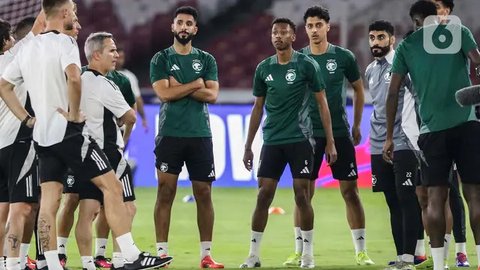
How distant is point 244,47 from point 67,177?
39.6ft

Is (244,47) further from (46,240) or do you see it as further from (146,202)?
(46,240)

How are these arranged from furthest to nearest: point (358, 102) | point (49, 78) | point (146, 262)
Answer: point (358, 102)
point (49, 78)
point (146, 262)

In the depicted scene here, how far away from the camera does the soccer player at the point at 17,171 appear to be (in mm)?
8719

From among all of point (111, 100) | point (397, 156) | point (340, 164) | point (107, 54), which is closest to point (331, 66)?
point (340, 164)

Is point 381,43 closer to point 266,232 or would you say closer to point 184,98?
point 184,98

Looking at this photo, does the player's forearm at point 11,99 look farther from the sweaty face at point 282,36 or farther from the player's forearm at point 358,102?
the player's forearm at point 358,102

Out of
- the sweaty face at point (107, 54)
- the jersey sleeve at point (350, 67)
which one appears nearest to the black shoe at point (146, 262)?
the sweaty face at point (107, 54)

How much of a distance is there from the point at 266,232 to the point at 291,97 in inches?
125

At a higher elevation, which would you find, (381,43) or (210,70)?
(381,43)

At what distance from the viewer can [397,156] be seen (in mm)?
9391

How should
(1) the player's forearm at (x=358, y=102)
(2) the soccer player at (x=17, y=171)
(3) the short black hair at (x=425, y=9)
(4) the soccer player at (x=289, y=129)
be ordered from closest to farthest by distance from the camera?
(3) the short black hair at (x=425, y=9) → (2) the soccer player at (x=17, y=171) → (4) the soccer player at (x=289, y=129) → (1) the player's forearm at (x=358, y=102)

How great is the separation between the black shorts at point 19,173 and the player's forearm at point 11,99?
0.49 metres

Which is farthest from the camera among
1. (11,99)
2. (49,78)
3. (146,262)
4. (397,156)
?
(397,156)

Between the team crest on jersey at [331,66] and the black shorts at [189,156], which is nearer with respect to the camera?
the black shorts at [189,156]
